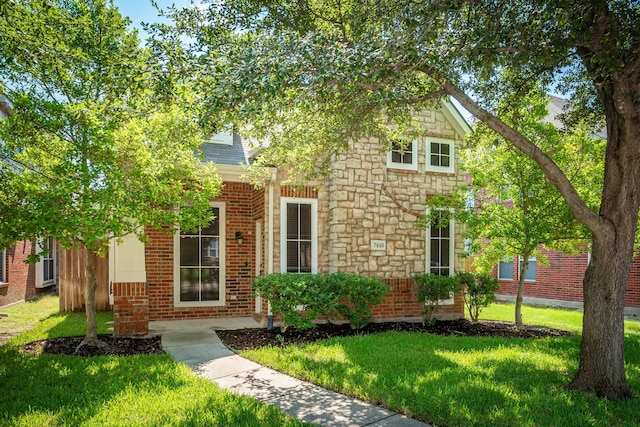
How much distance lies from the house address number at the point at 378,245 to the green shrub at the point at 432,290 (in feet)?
3.13

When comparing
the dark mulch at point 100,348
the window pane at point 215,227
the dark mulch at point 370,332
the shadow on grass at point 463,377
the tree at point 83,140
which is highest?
the tree at point 83,140

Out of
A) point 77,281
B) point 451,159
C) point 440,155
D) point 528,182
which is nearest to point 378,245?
point 440,155

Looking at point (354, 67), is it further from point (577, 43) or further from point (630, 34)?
point (630, 34)

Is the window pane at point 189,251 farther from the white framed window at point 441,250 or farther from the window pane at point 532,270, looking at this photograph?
the window pane at point 532,270

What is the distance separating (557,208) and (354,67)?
18.2 ft

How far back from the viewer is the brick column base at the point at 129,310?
727 cm

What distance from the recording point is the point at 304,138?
6.68m

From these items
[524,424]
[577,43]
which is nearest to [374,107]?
[577,43]

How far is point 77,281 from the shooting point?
33.8ft

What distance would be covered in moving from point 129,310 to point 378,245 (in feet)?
16.4

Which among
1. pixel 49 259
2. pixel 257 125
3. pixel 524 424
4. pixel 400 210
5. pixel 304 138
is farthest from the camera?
pixel 49 259

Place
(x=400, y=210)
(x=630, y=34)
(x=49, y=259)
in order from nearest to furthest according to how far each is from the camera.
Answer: (x=630, y=34), (x=400, y=210), (x=49, y=259)

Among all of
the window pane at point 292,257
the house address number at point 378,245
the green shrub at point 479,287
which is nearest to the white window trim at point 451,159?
the house address number at point 378,245

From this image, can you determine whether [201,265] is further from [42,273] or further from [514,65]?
[42,273]
